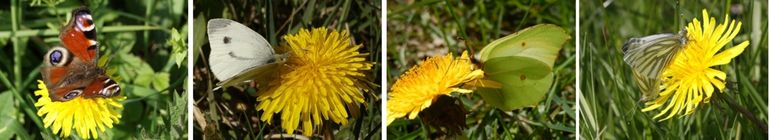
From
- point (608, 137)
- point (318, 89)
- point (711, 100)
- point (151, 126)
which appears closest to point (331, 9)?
point (318, 89)

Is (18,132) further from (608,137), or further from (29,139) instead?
(608,137)

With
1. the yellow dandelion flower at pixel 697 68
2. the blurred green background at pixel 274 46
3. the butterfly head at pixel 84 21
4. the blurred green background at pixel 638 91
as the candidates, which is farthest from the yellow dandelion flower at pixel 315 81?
the yellow dandelion flower at pixel 697 68

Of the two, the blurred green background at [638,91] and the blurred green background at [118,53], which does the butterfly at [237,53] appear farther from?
the blurred green background at [638,91]

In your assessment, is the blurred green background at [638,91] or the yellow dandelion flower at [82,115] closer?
the yellow dandelion flower at [82,115]

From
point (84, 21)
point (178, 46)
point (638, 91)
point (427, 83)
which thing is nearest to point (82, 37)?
point (84, 21)

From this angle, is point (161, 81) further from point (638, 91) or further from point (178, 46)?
point (638, 91)

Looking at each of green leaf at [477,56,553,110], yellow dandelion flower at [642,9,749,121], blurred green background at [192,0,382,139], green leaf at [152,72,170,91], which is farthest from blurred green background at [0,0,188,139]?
yellow dandelion flower at [642,9,749,121]

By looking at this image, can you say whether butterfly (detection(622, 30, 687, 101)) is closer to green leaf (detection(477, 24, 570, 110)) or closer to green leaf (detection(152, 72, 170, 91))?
green leaf (detection(477, 24, 570, 110))
